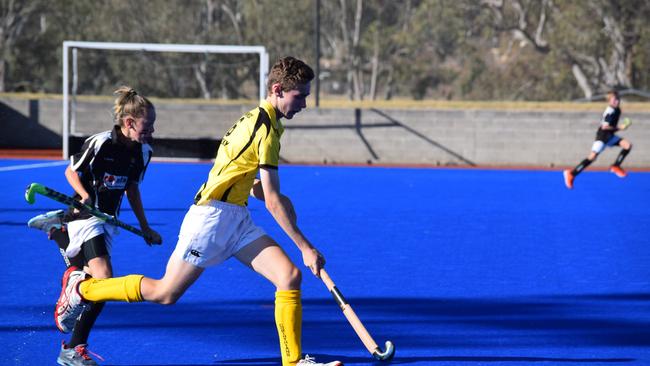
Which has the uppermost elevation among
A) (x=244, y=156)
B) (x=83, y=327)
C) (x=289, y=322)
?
(x=244, y=156)

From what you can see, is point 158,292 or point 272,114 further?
point 158,292

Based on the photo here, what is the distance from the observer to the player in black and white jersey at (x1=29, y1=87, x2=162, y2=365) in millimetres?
5410

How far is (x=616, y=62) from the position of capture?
1686 inches

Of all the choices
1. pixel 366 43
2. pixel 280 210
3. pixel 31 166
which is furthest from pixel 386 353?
pixel 366 43

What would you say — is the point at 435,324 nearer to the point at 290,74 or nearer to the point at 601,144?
the point at 290,74

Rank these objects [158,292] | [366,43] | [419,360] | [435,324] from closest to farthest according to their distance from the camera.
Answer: [158,292], [419,360], [435,324], [366,43]

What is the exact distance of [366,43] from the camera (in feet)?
174

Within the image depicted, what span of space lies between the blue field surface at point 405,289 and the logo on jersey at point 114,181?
3.24 ft

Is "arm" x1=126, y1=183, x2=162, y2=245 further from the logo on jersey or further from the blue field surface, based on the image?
the blue field surface

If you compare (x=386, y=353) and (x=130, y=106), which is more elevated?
(x=130, y=106)

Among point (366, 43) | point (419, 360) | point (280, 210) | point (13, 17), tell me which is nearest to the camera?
point (280, 210)

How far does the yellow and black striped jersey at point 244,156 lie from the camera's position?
194 inches

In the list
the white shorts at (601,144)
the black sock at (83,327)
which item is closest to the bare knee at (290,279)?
the black sock at (83,327)

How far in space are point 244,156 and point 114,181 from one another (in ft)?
3.35
